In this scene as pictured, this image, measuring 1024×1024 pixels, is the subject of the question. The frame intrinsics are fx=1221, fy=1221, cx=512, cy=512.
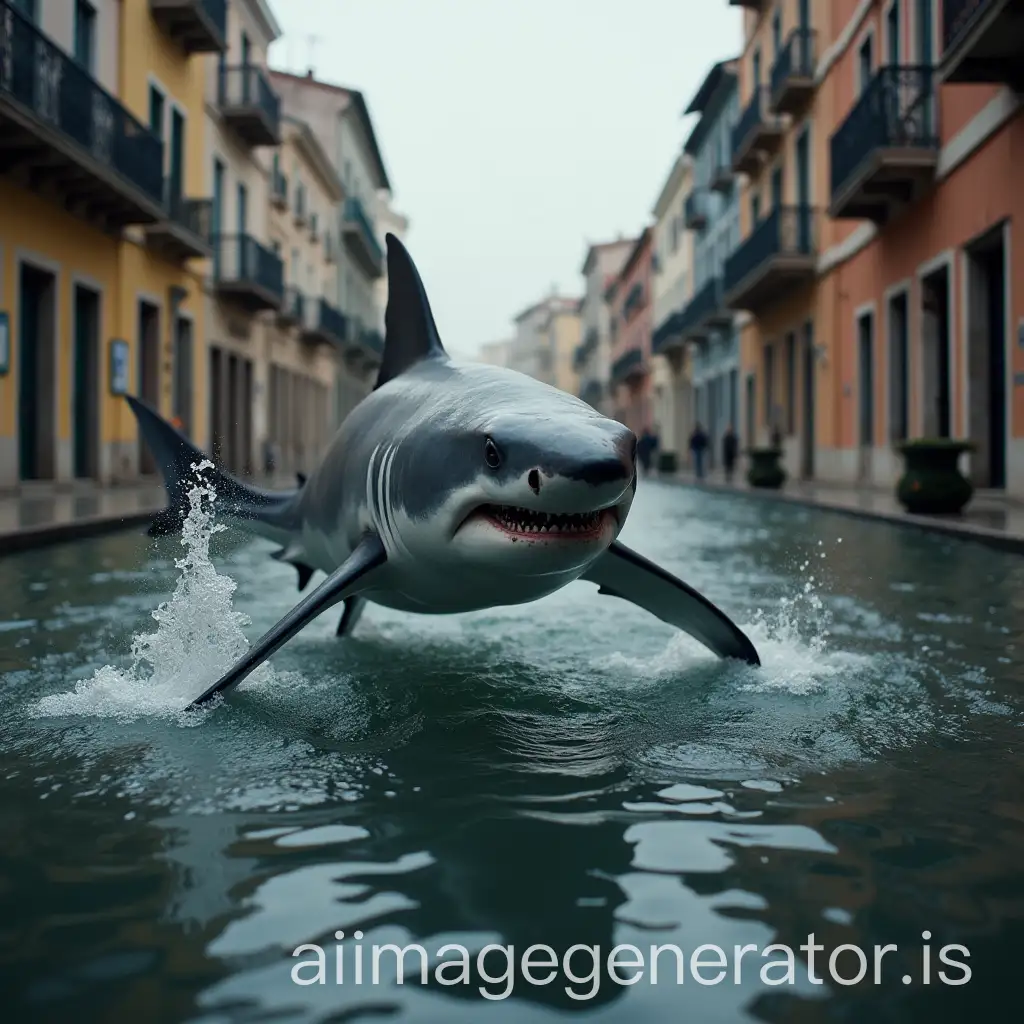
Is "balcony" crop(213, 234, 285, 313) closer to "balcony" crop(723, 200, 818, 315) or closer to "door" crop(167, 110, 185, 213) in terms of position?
"door" crop(167, 110, 185, 213)

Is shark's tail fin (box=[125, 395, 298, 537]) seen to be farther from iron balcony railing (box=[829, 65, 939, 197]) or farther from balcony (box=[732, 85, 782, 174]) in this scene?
balcony (box=[732, 85, 782, 174])

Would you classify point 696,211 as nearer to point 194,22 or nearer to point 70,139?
point 194,22

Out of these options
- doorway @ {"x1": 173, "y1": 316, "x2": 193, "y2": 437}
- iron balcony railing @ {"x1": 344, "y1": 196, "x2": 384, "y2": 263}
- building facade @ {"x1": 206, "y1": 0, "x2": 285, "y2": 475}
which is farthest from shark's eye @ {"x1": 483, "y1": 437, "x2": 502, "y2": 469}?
iron balcony railing @ {"x1": 344, "y1": 196, "x2": 384, "y2": 263}

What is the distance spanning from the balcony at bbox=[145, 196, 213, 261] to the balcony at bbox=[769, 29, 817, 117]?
1270 cm

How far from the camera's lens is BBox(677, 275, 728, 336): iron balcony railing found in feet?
123

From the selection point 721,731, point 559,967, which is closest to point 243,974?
point 559,967

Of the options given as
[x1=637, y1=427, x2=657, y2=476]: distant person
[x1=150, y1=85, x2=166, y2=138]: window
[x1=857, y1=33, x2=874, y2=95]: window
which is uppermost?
[x1=857, y1=33, x2=874, y2=95]: window

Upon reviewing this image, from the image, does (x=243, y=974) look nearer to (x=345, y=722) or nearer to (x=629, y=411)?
(x=345, y=722)

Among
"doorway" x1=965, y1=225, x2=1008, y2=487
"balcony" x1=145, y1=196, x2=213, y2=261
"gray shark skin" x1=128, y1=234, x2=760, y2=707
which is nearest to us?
"gray shark skin" x1=128, y1=234, x2=760, y2=707

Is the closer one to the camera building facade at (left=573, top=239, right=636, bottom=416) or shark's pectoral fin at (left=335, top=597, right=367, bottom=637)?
shark's pectoral fin at (left=335, top=597, right=367, bottom=637)

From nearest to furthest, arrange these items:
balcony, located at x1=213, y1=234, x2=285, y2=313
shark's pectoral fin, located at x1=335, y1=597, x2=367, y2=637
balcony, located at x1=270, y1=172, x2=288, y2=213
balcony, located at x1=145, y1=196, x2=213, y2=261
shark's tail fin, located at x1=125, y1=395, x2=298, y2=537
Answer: shark's tail fin, located at x1=125, y1=395, x2=298, y2=537
shark's pectoral fin, located at x1=335, y1=597, x2=367, y2=637
balcony, located at x1=145, y1=196, x2=213, y2=261
balcony, located at x1=213, y1=234, x2=285, y2=313
balcony, located at x1=270, y1=172, x2=288, y2=213

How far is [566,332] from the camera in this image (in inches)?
4294

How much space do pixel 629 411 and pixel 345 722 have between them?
211 feet

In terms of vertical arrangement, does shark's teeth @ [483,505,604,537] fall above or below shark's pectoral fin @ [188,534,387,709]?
above
